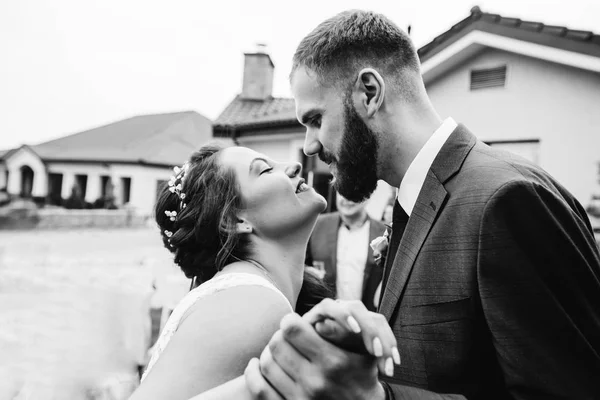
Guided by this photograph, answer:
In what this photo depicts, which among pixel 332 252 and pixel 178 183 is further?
pixel 332 252

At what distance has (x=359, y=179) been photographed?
6.25 ft

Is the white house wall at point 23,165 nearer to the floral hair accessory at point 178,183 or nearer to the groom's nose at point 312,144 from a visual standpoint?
the floral hair accessory at point 178,183

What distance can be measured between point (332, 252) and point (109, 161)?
113 feet

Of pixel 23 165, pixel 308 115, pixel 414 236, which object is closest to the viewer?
pixel 414 236

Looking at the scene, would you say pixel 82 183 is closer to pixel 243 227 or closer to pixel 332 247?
pixel 332 247

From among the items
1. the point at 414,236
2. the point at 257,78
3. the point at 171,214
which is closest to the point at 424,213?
the point at 414,236

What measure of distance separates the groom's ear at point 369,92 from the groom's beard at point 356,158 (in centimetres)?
4

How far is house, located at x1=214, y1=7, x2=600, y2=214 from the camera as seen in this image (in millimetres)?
6055

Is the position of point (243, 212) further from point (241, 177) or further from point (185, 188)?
point (185, 188)

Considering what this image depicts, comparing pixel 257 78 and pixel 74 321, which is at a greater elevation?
pixel 257 78

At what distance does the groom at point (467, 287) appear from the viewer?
941 mm

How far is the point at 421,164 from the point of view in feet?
5.56

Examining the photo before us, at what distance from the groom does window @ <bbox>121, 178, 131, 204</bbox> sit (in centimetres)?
3446

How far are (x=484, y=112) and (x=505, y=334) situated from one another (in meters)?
6.71
